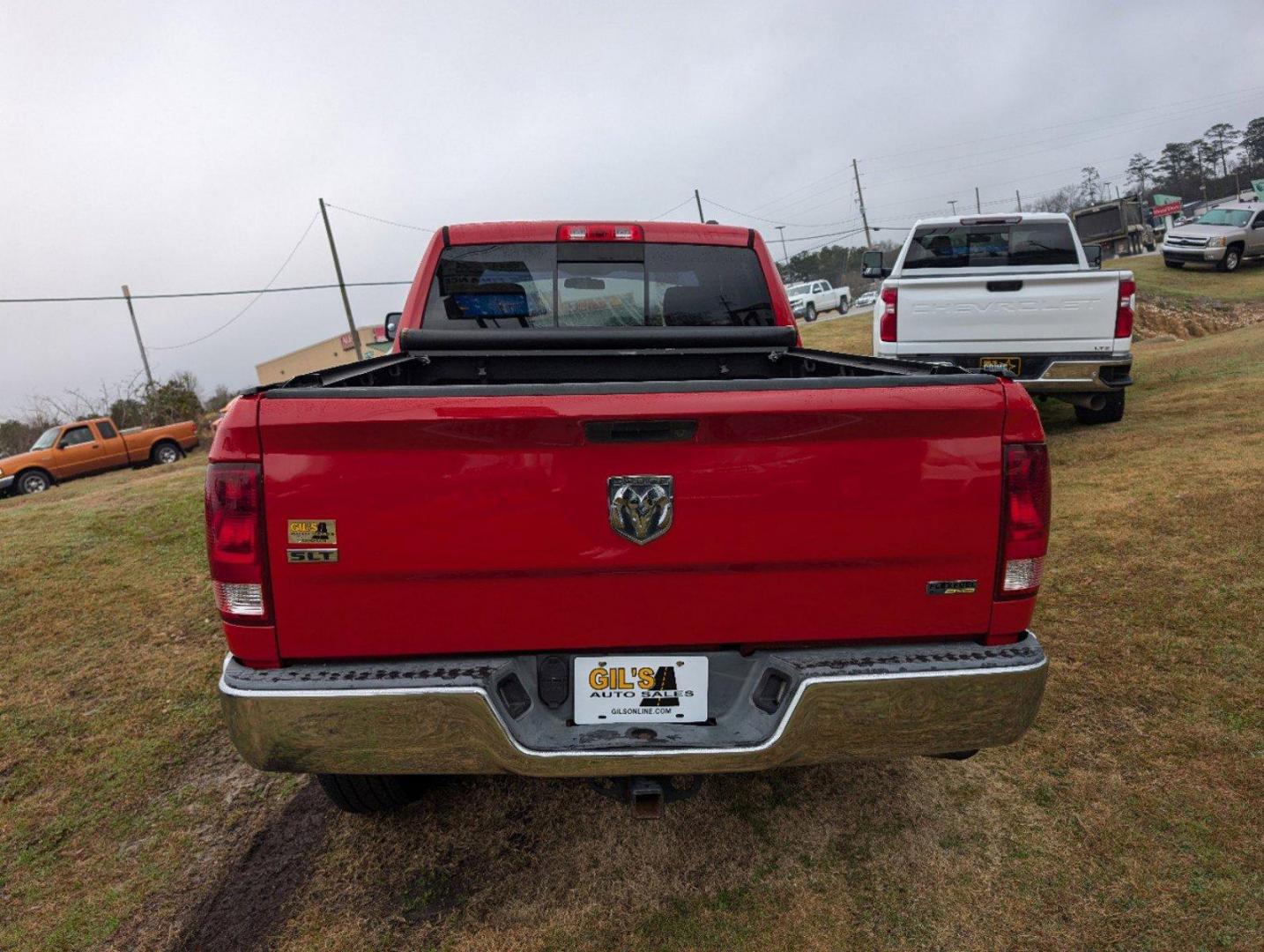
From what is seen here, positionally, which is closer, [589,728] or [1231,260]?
[589,728]

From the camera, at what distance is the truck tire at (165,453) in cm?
1952

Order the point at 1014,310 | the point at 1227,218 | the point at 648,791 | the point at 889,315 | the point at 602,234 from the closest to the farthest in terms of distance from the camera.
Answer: the point at 648,791 < the point at 602,234 < the point at 1014,310 < the point at 889,315 < the point at 1227,218

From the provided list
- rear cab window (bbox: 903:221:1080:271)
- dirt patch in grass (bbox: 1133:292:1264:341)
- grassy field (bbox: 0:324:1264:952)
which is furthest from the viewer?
dirt patch in grass (bbox: 1133:292:1264:341)

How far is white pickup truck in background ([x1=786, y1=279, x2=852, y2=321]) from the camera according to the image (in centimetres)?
3250

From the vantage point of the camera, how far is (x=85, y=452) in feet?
59.9

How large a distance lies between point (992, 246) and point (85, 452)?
2082 cm

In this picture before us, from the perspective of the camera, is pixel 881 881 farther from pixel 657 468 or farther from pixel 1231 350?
pixel 1231 350

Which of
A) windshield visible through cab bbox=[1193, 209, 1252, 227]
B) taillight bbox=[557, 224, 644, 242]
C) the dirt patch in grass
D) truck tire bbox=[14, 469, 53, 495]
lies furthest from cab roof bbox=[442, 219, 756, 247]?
windshield visible through cab bbox=[1193, 209, 1252, 227]

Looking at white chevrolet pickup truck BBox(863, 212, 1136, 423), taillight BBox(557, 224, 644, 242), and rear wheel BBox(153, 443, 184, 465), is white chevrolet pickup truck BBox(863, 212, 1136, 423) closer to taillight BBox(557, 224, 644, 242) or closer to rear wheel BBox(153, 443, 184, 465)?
taillight BBox(557, 224, 644, 242)

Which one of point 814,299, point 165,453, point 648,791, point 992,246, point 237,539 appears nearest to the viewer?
point 237,539

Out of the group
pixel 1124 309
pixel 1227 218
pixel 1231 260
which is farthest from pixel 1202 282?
pixel 1124 309

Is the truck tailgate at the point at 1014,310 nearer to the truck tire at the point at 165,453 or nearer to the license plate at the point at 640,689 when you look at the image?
the license plate at the point at 640,689

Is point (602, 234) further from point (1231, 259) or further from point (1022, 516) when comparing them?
point (1231, 259)

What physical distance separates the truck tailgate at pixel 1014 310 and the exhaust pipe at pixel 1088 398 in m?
0.54
